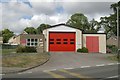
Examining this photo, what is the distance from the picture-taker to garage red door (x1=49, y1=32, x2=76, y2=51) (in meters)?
46.8

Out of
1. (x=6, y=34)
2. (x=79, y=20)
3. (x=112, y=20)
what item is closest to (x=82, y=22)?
(x=79, y=20)

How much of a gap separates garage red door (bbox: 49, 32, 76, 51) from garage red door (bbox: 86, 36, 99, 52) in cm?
258

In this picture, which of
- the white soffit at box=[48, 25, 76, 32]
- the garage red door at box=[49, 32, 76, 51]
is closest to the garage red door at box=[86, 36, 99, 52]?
the garage red door at box=[49, 32, 76, 51]

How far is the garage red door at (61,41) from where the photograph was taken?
46.8 m

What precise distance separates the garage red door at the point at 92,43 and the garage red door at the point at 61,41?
2583 millimetres

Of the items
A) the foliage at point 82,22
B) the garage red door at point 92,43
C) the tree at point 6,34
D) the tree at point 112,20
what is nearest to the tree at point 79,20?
the foliage at point 82,22

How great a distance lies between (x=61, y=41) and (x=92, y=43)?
17.2 ft

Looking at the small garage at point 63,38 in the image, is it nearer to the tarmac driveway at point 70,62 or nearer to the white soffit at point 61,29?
the white soffit at point 61,29

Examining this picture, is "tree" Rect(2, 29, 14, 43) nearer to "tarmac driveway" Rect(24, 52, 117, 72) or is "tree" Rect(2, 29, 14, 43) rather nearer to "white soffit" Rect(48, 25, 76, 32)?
"white soffit" Rect(48, 25, 76, 32)

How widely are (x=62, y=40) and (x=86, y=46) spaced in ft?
13.9

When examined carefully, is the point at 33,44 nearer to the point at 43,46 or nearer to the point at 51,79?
the point at 43,46

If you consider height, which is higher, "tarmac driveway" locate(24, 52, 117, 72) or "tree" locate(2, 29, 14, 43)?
"tree" locate(2, 29, 14, 43)

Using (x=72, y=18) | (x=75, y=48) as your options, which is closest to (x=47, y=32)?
(x=75, y=48)

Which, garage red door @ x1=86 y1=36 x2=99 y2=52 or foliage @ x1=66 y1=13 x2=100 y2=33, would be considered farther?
foliage @ x1=66 y1=13 x2=100 y2=33
